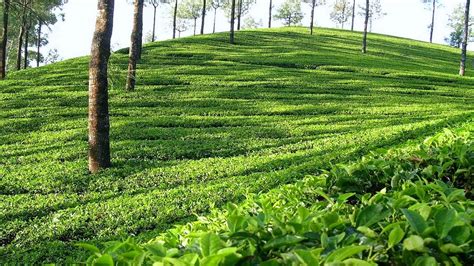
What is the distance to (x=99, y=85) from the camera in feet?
32.0

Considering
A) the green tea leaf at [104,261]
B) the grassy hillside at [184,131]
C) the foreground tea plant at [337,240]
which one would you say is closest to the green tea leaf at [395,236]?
the foreground tea plant at [337,240]

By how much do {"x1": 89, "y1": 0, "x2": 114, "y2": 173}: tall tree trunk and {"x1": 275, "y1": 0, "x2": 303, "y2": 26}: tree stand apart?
6967 cm

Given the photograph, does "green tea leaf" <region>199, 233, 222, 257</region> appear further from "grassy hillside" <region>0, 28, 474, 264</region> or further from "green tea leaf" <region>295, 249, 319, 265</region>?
"grassy hillside" <region>0, 28, 474, 264</region>

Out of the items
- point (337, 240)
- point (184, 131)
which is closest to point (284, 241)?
point (337, 240)

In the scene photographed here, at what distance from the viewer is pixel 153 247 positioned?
Result: 63.4 inches

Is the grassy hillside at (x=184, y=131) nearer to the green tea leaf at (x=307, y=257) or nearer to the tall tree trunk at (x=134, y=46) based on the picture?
the tall tree trunk at (x=134, y=46)

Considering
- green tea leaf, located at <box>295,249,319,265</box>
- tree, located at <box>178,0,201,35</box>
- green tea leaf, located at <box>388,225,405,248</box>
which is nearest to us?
green tea leaf, located at <box>295,249,319,265</box>

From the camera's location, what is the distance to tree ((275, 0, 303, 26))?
251 ft

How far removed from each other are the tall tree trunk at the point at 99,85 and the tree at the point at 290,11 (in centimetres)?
6967

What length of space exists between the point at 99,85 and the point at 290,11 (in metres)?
70.1

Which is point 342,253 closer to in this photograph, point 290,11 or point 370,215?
point 370,215

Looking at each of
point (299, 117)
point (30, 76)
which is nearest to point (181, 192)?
point (299, 117)

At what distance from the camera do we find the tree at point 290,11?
251 ft

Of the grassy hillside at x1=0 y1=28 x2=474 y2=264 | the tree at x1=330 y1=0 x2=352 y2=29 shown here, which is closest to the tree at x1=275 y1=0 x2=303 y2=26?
the tree at x1=330 y1=0 x2=352 y2=29
